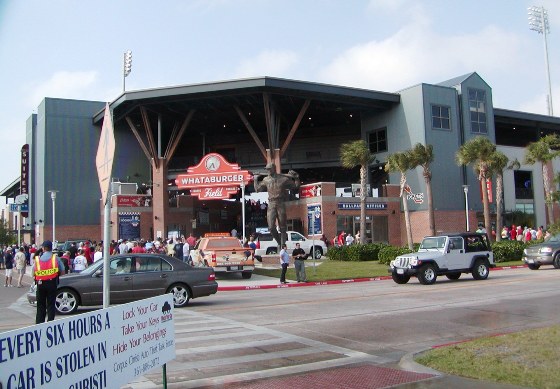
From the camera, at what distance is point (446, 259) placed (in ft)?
68.6

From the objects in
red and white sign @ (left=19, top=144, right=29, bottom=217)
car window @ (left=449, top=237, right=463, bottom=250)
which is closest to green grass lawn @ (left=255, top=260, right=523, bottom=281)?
car window @ (left=449, top=237, right=463, bottom=250)

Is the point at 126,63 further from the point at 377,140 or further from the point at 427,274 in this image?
the point at 427,274

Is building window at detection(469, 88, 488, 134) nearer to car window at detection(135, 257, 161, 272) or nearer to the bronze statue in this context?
the bronze statue

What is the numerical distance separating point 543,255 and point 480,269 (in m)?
6.29

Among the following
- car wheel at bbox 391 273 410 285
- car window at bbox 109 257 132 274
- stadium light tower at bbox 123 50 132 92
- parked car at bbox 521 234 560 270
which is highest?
stadium light tower at bbox 123 50 132 92

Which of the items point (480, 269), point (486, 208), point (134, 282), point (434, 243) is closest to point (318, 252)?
point (486, 208)

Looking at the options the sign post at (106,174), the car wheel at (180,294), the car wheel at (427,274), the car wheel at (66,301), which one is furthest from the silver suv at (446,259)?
the sign post at (106,174)

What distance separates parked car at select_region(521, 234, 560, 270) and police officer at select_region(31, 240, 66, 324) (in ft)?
71.8

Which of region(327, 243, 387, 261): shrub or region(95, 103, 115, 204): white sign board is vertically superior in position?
region(95, 103, 115, 204): white sign board

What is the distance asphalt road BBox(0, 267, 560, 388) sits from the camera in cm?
850

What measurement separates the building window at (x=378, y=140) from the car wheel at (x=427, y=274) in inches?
1131

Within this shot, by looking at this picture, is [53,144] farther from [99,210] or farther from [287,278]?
[287,278]

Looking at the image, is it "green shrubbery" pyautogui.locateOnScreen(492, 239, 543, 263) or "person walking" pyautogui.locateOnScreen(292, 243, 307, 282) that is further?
"green shrubbery" pyautogui.locateOnScreen(492, 239, 543, 263)

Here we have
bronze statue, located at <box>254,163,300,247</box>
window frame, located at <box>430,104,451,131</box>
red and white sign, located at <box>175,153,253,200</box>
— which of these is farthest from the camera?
window frame, located at <box>430,104,451,131</box>
